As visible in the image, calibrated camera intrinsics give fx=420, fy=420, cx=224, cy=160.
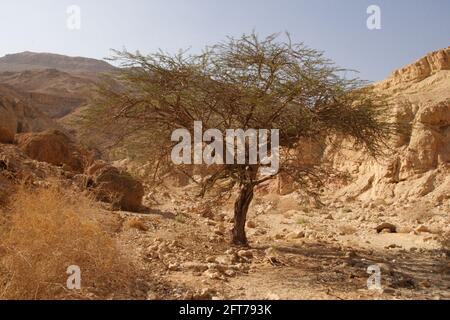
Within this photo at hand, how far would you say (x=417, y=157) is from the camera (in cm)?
1712

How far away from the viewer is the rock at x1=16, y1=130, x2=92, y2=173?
14766 millimetres

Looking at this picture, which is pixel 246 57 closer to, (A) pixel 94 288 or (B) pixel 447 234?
(A) pixel 94 288

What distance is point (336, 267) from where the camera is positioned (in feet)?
22.4

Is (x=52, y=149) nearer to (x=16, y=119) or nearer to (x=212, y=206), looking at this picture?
(x=16, y=119)

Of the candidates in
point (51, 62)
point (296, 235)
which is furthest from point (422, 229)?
point (51, 62)

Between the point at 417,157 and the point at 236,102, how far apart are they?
39.5 feet

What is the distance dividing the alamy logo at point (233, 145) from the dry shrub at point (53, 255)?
3221 millimetres

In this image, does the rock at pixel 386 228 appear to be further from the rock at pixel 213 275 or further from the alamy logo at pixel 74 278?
the alamy logo at pixel 74 278

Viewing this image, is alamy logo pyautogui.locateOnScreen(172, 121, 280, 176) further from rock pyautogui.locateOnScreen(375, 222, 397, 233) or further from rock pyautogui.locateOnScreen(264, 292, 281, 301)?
rock pyautogui.locateOnScreen(375, 222, 397, 233)

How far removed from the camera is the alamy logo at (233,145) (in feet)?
26.4

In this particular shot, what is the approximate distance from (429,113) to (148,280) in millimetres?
15585

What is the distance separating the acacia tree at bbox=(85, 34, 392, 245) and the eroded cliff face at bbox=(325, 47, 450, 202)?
6.80m

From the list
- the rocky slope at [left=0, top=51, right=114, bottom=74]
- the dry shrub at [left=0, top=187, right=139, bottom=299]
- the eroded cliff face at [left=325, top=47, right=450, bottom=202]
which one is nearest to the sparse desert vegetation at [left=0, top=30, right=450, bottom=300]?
the dry shrub at [left=0, top=187, right=139, bottom=299]

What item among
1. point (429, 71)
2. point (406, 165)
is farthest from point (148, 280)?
point (429, 71)
